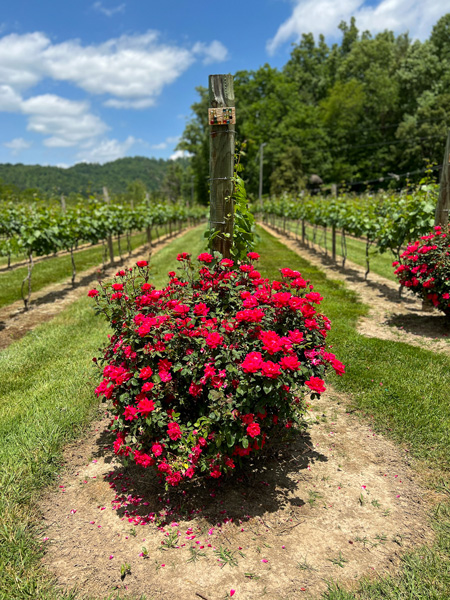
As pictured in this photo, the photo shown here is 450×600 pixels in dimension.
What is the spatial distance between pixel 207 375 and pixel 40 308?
20.1ft

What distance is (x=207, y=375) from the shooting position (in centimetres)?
213

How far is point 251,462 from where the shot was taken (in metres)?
2.81

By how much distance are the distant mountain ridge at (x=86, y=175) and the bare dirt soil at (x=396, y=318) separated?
2603 inches

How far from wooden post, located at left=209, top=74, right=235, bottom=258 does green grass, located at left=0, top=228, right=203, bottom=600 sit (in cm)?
152

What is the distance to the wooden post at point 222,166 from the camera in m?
2.95

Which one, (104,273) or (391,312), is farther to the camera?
(104,273)

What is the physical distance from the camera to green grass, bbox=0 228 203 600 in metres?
1.99

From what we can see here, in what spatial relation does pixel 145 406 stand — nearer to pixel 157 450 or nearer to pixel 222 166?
pixel 157 450

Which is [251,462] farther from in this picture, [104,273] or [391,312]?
[104,273]

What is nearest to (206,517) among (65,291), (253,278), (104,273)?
(253,278)

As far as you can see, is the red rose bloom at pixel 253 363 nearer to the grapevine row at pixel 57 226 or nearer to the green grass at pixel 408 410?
the green grass at pixel 408 410

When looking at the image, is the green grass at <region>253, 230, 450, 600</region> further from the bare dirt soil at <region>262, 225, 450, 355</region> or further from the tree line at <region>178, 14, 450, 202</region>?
the tree line at <region>178, 14, 450, 202</region>

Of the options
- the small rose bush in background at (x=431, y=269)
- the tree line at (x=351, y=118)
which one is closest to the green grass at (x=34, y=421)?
the small rose bush in background at (x=431, y=269)

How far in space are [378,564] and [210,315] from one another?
1.67 m
